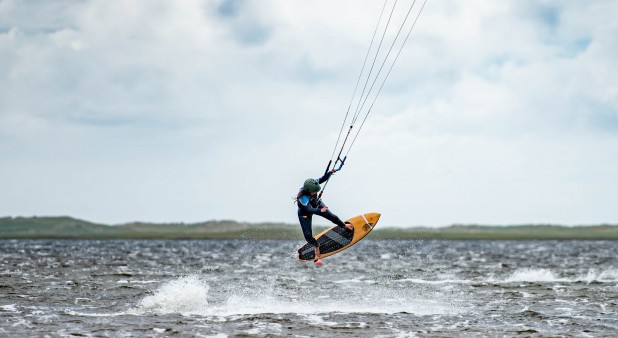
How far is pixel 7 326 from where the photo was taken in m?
22.4

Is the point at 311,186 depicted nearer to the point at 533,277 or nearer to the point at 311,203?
the point at 311,203

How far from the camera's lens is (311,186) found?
993 inches

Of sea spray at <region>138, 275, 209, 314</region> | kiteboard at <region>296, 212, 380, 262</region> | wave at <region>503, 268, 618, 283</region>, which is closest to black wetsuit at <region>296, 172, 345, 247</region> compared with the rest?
kiteboard at <region>296, 212, 380, 262</region>

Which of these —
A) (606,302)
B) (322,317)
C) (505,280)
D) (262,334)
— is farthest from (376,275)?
(262,334)

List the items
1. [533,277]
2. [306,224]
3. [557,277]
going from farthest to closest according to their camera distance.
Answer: [557,277] < [533,277] < [306,224]

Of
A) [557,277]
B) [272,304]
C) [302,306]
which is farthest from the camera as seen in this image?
[557,277]

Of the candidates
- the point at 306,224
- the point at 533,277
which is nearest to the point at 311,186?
the point at 306,224

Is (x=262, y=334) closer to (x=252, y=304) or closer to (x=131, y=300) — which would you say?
(x=252, y=304)

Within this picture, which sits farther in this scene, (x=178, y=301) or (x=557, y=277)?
(x=557, y=277)

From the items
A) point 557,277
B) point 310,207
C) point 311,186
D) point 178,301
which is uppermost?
point 311,186

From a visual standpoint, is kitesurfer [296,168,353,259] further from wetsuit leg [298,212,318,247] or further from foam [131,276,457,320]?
foam [131,276,457,320]

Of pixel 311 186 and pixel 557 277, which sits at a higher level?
pixel 311 186

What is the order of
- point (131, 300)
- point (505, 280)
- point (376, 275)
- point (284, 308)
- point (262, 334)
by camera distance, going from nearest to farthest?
1. point (262, 334)
2. point (284, 308)
3. point (131, 300)
4. point (505, 280)
5. point (376, 275)

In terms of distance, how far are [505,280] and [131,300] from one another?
2497cm
